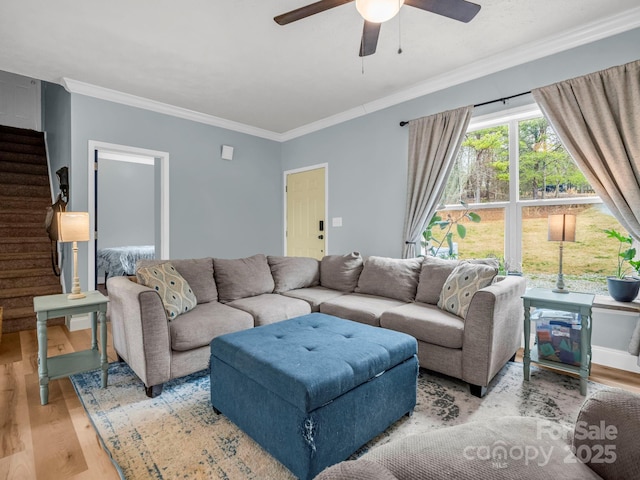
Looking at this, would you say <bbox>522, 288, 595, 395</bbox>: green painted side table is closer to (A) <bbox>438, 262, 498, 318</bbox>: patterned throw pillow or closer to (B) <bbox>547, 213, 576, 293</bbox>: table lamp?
(B) <bbox>547, 213, 576, 293</bbox>: table lamp

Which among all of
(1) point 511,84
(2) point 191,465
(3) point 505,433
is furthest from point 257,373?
(1) point 511,84

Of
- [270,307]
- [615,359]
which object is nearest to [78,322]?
[270,307]

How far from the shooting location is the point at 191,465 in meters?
1.54

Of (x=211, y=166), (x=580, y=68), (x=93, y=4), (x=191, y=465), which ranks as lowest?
(x=191, y=465)

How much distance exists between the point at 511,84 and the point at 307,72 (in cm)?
197

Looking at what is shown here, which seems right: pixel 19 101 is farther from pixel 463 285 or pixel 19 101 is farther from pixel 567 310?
pixel 567 310

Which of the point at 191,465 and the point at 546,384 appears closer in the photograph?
the point at 191,465

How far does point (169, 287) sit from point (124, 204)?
5920 mm

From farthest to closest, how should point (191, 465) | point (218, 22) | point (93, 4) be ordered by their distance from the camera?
point (218, 22), point (93, 4), point (191, 465)

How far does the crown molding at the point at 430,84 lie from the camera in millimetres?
2549

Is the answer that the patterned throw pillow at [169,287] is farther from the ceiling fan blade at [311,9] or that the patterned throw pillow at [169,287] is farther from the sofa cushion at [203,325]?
the ceiling fan blade at [311,9]

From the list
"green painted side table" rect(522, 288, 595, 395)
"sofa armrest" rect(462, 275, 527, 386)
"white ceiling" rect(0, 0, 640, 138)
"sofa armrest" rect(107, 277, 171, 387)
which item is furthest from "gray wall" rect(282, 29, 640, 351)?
"sofa armrest" rect(107, 277, 171, 387)

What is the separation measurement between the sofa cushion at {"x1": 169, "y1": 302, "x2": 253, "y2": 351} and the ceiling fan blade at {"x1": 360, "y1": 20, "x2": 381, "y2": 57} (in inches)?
83.2

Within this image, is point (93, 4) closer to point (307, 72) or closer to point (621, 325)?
point (307, 72)
